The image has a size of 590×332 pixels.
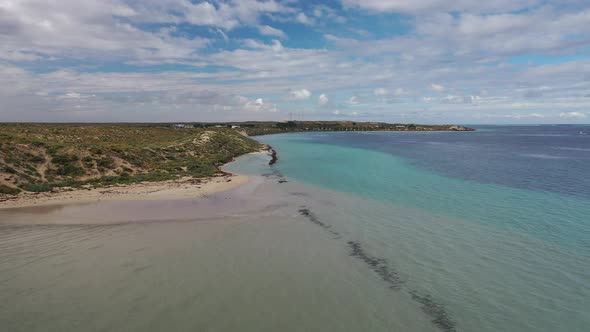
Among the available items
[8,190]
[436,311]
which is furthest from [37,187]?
[436,311]

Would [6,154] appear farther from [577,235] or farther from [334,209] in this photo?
[577,235]

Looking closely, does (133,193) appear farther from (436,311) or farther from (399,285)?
(436,311)

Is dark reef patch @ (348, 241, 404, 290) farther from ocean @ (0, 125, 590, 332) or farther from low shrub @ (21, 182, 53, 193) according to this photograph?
low shrub @ (21, 182, 53, 193)

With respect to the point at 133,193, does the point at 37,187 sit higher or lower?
higher

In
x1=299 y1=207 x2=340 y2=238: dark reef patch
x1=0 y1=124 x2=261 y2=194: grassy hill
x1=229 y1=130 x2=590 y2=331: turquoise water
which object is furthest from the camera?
x1=0 y1=124 x2=261 y2=194: grassy hill

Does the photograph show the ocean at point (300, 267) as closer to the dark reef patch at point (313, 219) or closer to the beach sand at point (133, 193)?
the dark reef patch at point (313, 219)

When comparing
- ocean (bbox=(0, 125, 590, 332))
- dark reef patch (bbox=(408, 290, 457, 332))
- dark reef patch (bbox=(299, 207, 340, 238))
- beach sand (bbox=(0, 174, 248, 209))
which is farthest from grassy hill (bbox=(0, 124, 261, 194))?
dark reef patch (bbox=(408, 290, 457, 332))
